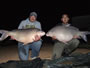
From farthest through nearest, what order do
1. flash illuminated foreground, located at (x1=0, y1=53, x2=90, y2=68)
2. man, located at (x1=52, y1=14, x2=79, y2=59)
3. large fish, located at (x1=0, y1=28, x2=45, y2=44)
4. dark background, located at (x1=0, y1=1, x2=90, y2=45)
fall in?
1. dark background, located at (x1=0, y1=1, x2=90, y2=45)
2. man, located at (x1=52, y1=14, x2=79, y2=59)
3. large fish, located at (x1=0, y1=28, x2=45, y2=44)
4. flash illuminated foreground, located at (x1=0, y1=53, x2=90, y2=68)

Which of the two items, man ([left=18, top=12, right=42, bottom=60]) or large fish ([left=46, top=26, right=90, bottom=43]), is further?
man ([left=18, top=12, right=42, bottom=60])

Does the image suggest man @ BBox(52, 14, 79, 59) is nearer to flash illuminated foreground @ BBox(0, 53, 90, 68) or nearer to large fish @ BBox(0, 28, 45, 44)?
large fish @ BBox(0, 28, 45, 44)

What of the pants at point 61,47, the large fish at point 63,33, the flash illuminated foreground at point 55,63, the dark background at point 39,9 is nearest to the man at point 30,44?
the pants at point 61,47

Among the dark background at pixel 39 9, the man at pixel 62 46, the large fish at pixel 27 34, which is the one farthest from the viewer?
the dark background at pixel 39 9

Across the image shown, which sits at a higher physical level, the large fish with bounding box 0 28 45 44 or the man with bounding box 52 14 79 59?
the large fish with bounding box 0 28 45 44

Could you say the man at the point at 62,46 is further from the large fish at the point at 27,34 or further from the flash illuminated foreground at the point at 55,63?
the flash illuminated foreground at the point at 55,63

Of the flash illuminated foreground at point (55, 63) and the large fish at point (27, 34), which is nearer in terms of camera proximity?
the flash illuminated foreground at point (55, 63)

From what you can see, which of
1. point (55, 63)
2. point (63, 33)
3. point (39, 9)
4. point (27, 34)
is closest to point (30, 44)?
point (27, 34)

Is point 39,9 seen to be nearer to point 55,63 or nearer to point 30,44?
point 30,44

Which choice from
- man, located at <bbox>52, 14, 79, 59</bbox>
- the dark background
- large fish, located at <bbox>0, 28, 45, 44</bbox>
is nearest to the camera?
large fish, located at <bbox>0, 28, 45, 44</bbox>

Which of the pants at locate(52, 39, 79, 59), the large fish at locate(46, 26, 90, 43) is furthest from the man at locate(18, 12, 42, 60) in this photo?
the large fish at locate(46, 26, 90, 43)

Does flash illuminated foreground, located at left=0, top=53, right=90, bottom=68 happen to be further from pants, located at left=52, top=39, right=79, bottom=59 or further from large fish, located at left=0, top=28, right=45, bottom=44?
pants, located at left=52, top=39, right=79, bottom=59

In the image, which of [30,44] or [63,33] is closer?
[63,33]

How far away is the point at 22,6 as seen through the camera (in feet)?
74.2
